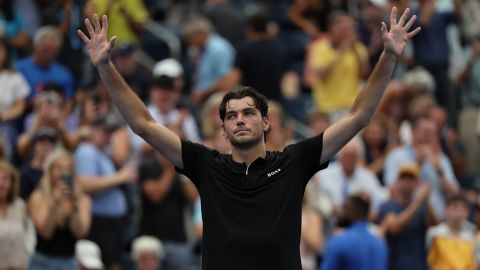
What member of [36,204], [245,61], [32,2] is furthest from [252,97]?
[32,2]

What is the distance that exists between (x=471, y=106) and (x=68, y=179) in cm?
767

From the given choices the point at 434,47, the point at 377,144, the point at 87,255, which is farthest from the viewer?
the point at 434,47

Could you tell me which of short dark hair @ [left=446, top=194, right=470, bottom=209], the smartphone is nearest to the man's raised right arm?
the smartphone

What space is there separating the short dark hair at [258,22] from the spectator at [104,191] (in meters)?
3.13

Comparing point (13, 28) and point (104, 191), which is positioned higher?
point (13, 28)

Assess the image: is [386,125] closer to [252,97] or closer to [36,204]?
[36,204]

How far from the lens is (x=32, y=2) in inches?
655

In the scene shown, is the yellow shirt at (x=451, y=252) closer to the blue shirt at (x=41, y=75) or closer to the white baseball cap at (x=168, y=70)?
the white baseball cap at (x=168, y=70)

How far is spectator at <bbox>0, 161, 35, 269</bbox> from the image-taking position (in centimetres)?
1120

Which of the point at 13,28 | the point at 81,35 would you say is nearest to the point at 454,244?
the point at 13,28

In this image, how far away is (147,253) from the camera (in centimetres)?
1234

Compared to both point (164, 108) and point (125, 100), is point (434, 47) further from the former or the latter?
point (125, 100)

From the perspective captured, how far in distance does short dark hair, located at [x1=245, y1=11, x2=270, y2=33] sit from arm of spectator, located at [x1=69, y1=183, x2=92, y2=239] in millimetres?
4481

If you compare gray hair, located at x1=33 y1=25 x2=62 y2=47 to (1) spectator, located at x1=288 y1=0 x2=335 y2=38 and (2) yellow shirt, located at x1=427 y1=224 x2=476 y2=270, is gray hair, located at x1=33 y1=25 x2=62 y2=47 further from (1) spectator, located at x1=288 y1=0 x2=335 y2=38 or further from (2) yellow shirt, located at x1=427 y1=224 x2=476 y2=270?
(1) spectator, located at x1=288 y1=0 x2=335 y2=38
